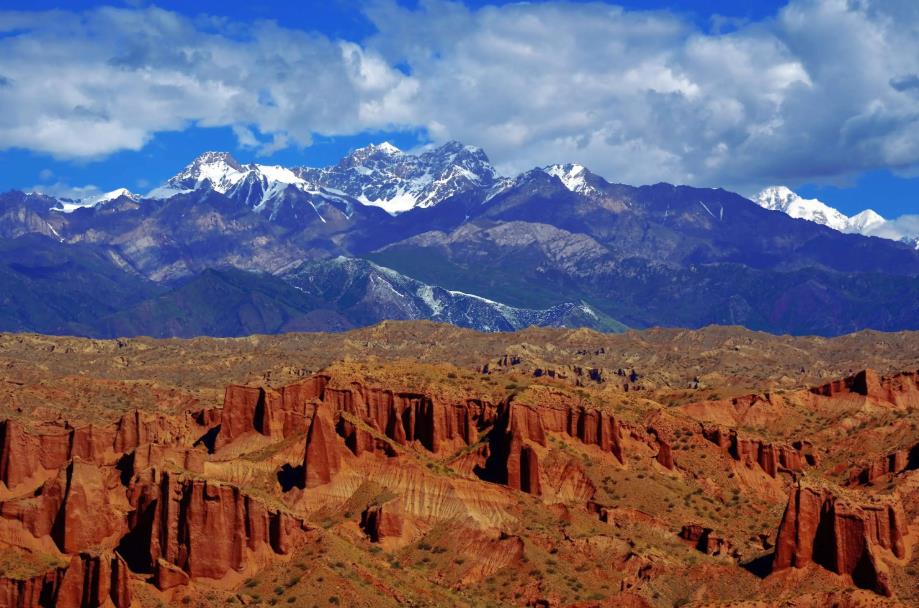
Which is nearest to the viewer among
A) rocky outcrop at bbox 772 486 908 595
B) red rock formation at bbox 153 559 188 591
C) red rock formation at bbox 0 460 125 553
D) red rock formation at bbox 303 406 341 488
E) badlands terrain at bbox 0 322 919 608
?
red rock formation at bbox 153 559 188 591

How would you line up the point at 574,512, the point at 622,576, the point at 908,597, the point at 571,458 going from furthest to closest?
the point at 571,458, the point at 574,512, the point at 622,576, the point at 908,597

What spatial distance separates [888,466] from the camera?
188875 millimetres

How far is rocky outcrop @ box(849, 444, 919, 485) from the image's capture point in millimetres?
186750

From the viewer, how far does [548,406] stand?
19750cm

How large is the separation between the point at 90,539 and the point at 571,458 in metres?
58.4

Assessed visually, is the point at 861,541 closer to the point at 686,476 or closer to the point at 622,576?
the point at 622,576

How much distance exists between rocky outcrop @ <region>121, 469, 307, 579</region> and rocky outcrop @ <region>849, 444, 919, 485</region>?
6877 cm

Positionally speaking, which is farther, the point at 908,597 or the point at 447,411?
the point at 447,411

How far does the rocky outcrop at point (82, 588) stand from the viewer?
127 meters

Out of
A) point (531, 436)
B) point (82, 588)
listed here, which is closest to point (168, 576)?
point (82, 588)

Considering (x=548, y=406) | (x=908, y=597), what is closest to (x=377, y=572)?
(x=908, y=597)

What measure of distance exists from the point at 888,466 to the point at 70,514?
84974 millimetres

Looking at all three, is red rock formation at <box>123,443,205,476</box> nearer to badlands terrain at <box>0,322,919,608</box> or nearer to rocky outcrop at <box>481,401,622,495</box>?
badlands terrain at <box>0,322,919,608</box>

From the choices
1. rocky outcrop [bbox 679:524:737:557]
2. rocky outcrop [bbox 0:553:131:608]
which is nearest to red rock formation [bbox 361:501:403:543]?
rocky outcrop [bbox 679:524:737:557]
